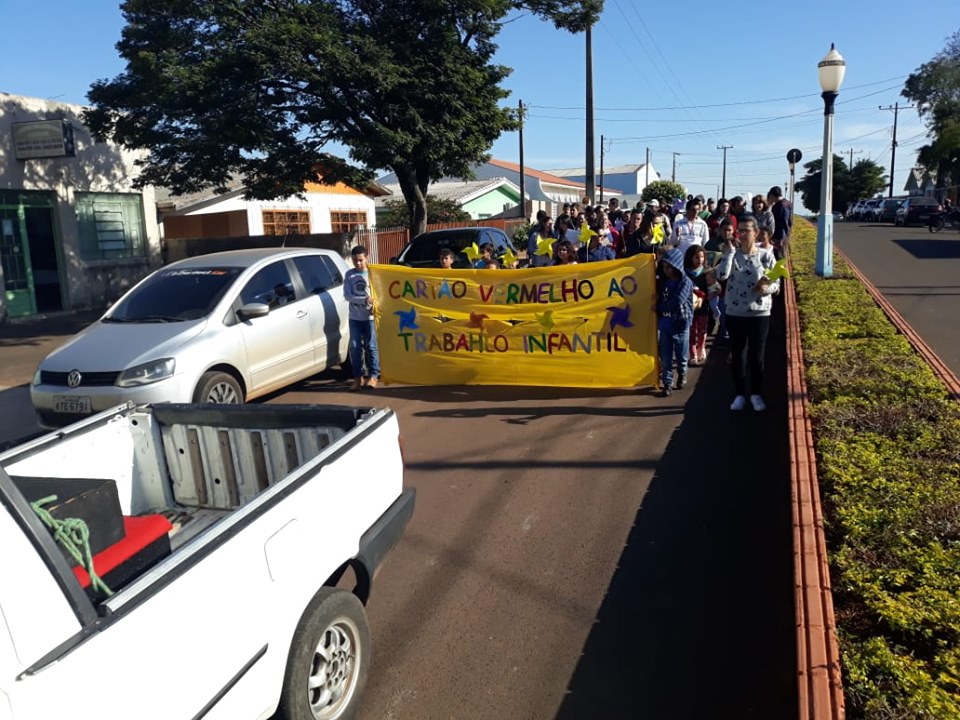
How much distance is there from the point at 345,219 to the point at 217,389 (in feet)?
81.7

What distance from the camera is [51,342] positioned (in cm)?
1320

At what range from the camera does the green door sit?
1522cm

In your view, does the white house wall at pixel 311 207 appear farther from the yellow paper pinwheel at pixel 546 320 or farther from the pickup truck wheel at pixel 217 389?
the pickup truck wheel at pixel 217 389

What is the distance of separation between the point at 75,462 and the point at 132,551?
1.06 meters

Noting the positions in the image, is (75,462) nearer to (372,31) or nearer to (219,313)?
(219,313)

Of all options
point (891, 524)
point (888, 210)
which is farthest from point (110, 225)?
point (888, 210)

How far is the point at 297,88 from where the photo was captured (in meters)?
14.5

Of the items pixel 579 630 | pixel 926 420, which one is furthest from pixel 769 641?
pixel 926 420

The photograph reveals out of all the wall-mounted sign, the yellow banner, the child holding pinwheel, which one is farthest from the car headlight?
the wall-mounted sign

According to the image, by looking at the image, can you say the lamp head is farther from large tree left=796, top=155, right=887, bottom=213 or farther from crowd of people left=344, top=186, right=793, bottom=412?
large tree left=796, top=155, right=887, bottom=213

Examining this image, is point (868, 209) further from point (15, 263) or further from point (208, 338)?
point (208, 338)

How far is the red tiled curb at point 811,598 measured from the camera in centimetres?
259

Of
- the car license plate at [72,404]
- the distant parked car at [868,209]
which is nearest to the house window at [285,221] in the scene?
the car license plate at [72,404]

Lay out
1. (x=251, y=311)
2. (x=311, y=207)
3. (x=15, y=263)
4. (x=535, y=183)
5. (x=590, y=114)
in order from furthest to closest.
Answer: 1. (x=535, y=183)
2. (x=311, y=207)
3. (x=590, y=114)
4. (x=15, y=263)
5. (x=251, y=311)
